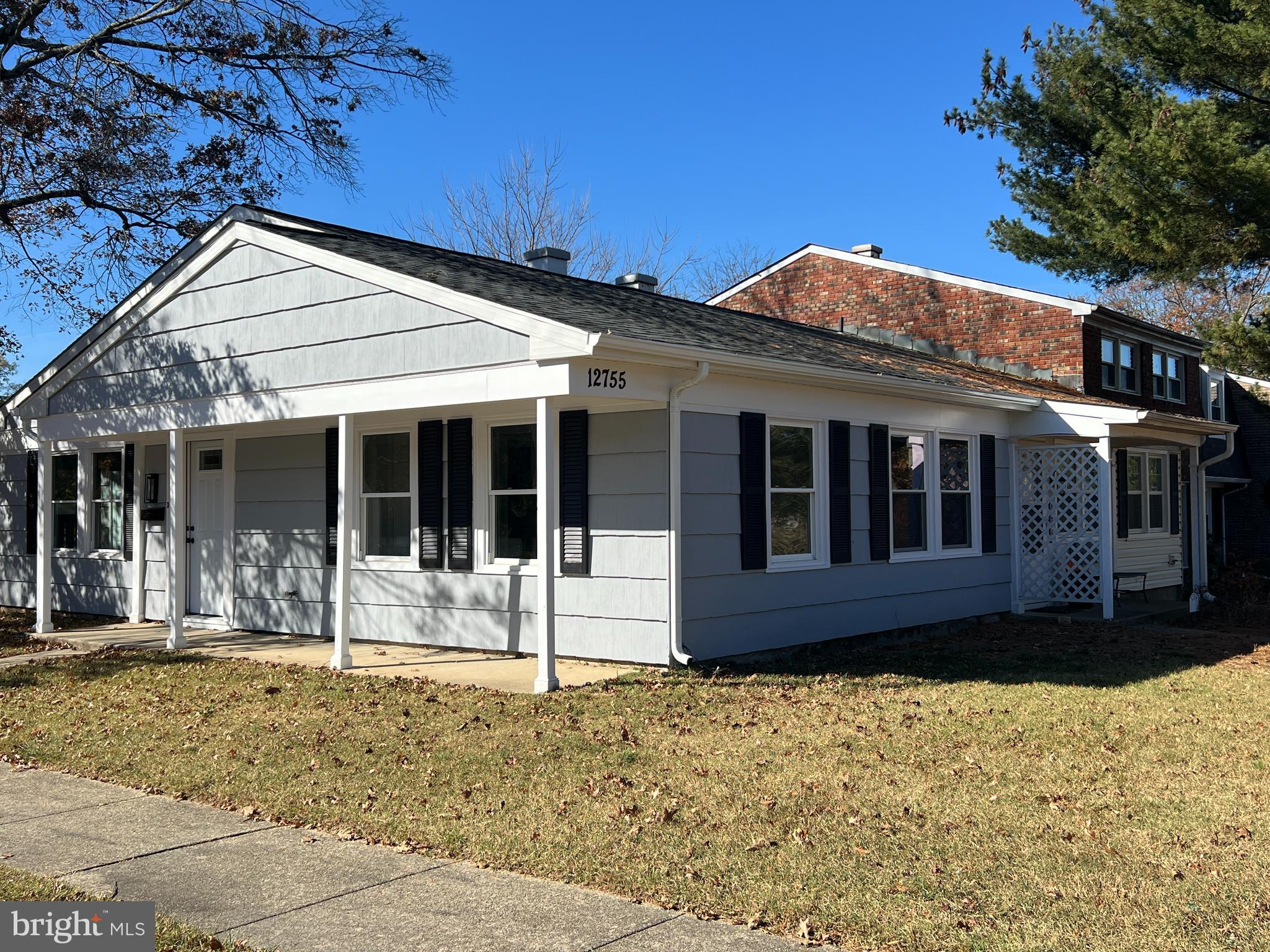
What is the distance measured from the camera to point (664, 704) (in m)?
8.62

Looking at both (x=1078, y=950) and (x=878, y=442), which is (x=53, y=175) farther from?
(x=1078, y=950)

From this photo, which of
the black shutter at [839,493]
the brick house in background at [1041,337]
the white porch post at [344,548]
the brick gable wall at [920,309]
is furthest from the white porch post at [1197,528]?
the white porch post at [344,548]

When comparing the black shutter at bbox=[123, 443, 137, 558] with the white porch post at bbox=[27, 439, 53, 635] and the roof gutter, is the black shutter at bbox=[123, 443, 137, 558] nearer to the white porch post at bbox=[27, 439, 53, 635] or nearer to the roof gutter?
the white porch post at bbox=[27, 439, 53, 635]

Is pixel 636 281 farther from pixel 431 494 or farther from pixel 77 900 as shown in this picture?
pixel 77 900

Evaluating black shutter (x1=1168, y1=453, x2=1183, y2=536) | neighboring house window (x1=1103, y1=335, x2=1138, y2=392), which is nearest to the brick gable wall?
neighboring house window (x1=1103, y1=335, x2=1138, y2=392)

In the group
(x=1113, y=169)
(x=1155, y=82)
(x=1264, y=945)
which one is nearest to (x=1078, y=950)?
(x=1264, y=945)

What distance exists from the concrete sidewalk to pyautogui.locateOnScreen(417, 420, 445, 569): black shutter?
17.9ft

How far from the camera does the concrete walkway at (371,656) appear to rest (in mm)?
9867

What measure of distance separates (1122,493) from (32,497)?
54.9 ft

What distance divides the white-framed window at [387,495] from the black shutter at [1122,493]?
11.8m

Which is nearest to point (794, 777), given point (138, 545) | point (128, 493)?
point (138, 545)

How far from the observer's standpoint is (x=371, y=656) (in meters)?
11.4

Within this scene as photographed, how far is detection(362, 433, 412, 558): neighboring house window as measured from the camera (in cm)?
1197

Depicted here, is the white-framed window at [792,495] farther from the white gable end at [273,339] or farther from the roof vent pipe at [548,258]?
the roof vent pipe at [548,258]
